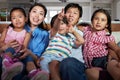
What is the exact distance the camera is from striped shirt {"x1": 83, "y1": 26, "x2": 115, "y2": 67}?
5.13 feet

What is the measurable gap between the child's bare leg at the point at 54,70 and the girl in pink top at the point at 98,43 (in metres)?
0.30

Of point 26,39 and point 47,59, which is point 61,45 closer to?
point 47,59

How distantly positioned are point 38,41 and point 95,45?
41 centimetres

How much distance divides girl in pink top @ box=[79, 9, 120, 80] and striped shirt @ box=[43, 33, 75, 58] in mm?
142

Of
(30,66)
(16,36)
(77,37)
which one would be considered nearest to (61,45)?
(77,37)

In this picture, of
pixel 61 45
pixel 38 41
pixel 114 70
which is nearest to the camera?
→ pixel 114 70

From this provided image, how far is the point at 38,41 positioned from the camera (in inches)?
67.4

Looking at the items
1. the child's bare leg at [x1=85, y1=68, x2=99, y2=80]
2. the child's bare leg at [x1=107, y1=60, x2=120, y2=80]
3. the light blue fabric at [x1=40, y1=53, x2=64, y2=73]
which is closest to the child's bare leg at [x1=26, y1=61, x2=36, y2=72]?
the light blue fabric at [x1=40, y1=53, x2=64, y2=73]

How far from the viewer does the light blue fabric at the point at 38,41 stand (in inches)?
66.1

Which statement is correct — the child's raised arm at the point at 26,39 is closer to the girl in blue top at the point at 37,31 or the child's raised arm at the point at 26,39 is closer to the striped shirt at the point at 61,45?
the girl in blue top at the point at 37,31

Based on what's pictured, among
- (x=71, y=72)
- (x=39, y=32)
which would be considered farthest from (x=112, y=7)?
(x=71, y=72)

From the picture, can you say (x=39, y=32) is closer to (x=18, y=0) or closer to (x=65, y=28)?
(x=65, y=28)

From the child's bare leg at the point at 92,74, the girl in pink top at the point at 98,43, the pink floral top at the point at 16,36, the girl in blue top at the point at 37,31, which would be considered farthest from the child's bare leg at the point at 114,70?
the pink floral top at the point at 16,36

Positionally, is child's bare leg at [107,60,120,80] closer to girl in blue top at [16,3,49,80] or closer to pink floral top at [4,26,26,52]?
girl in blue top at [16,3,49,80]
